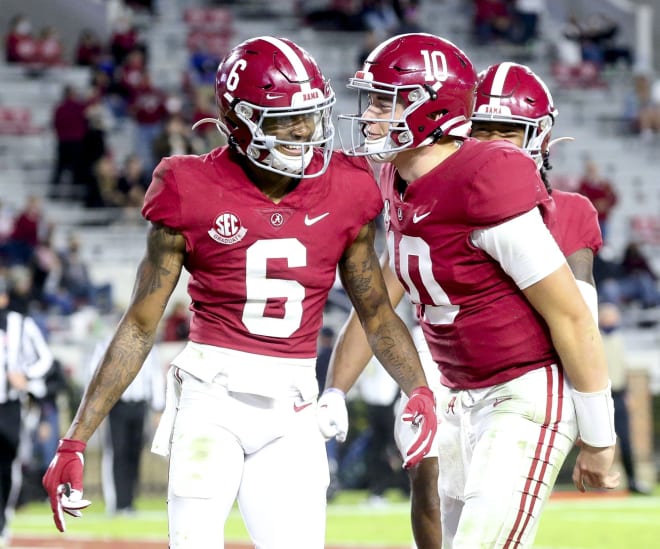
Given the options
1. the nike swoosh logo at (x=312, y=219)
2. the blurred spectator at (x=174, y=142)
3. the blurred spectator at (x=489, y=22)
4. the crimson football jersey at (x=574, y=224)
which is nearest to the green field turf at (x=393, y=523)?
the blurred spectator at (x=174, y=142)

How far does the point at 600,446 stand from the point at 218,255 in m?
1.17

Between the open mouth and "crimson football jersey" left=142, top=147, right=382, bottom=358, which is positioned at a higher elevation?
the open mouth

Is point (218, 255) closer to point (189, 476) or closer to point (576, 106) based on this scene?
point (189, 476)

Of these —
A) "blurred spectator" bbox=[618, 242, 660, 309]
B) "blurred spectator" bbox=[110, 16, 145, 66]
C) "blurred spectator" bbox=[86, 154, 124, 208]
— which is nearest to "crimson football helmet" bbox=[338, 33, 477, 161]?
"blurred spectator" bbox=[86, 154, 124, 208]

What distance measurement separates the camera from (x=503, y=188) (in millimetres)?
3666

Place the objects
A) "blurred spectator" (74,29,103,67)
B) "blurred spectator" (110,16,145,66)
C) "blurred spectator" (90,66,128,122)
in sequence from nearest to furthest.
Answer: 1. "blurred spectator" (90,66,128,122)
2. "blurred spectator" (110,16,145,66)
3. "blurred spectator" (74,29,103,67)

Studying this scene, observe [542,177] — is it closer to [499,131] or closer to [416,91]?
[499,131]

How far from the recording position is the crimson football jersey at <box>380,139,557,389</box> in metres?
3.70

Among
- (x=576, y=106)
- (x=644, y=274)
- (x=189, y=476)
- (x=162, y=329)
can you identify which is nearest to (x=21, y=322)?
(x=162, y=329)

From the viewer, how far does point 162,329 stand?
1225 cm

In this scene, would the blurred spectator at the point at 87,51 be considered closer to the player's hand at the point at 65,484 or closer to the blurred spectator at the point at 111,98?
the blurred spectator at the point at 111,98

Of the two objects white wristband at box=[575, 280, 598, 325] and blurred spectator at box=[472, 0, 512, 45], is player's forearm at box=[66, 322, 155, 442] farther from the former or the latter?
blurred spectator at box=[472, 0, 512, 45]

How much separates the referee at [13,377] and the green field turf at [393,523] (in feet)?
4.55

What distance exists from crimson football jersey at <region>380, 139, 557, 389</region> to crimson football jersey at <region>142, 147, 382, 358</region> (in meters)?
0.22
